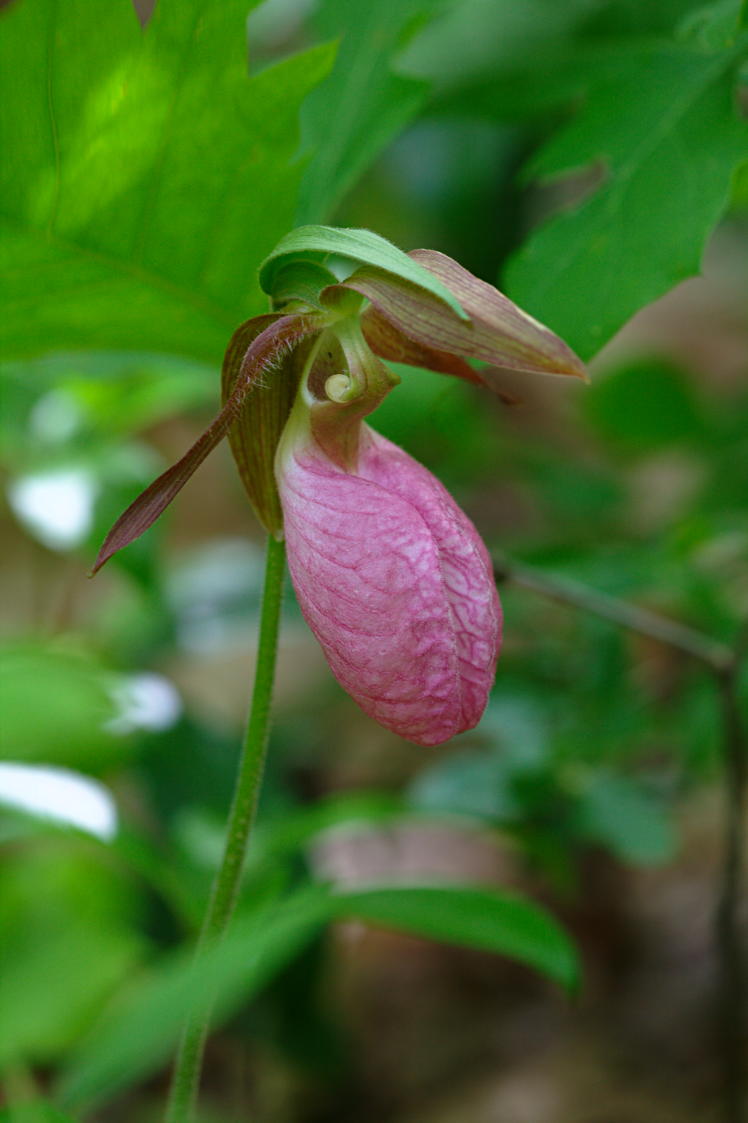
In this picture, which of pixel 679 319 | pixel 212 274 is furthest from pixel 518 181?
pixel 679 319

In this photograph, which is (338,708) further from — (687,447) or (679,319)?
(679,319)

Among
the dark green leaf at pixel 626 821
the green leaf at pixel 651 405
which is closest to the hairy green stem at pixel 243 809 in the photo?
the dark green leaf at pixel 626 821

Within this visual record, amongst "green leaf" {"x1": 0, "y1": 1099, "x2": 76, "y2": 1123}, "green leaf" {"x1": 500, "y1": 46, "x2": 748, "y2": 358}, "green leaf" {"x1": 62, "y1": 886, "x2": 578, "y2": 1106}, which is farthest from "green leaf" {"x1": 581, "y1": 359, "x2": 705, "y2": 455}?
"green leaf" {"x1": 0, "y1": 1099, "x2": 76, "y2": 1123}

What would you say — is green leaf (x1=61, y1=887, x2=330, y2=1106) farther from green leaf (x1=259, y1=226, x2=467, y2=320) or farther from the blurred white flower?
the blurred white flower

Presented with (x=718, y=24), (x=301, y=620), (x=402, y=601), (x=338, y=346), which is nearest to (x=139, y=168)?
(x=338, y=346)

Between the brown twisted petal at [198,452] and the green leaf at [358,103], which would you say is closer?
the brown twisted petal at [198,452]

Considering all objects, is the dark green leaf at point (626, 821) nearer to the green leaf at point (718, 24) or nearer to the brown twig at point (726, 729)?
the brown twig at point (726, 729)
